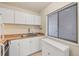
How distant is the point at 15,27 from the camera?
12.4 feet

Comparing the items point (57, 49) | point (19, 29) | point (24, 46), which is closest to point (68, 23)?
point (57, 49)

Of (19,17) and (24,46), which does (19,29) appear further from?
(24,46)

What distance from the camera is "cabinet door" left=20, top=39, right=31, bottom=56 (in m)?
3.13

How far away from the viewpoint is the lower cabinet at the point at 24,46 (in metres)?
2.83

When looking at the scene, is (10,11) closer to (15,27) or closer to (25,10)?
(15,27)

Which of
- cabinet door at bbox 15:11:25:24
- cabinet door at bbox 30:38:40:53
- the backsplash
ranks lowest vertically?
cabinet door at bbox 30:38:40:53

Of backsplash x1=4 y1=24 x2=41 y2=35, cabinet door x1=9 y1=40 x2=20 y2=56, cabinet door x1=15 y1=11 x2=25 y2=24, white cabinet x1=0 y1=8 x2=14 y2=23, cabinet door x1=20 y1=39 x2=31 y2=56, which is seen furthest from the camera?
backsplash x1=4 y1=24 x2=41 y2=35

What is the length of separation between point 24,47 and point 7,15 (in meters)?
1.40

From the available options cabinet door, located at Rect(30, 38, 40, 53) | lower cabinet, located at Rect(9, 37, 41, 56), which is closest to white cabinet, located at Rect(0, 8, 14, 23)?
lower cabinet, located at Rect(9, 37, 41, 56)

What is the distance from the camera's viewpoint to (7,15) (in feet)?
10.00

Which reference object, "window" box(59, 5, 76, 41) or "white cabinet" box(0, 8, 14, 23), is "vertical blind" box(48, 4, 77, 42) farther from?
"white cabinet" box(0, 8, 14, 23)

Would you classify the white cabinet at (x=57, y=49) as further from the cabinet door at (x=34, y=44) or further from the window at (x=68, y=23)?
the cabinet door at (x=34, y=44)

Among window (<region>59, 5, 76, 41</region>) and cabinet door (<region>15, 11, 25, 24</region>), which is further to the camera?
cabinet door (<region>15, 11, 25, 24</region>)

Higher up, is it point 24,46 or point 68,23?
point 68,23
